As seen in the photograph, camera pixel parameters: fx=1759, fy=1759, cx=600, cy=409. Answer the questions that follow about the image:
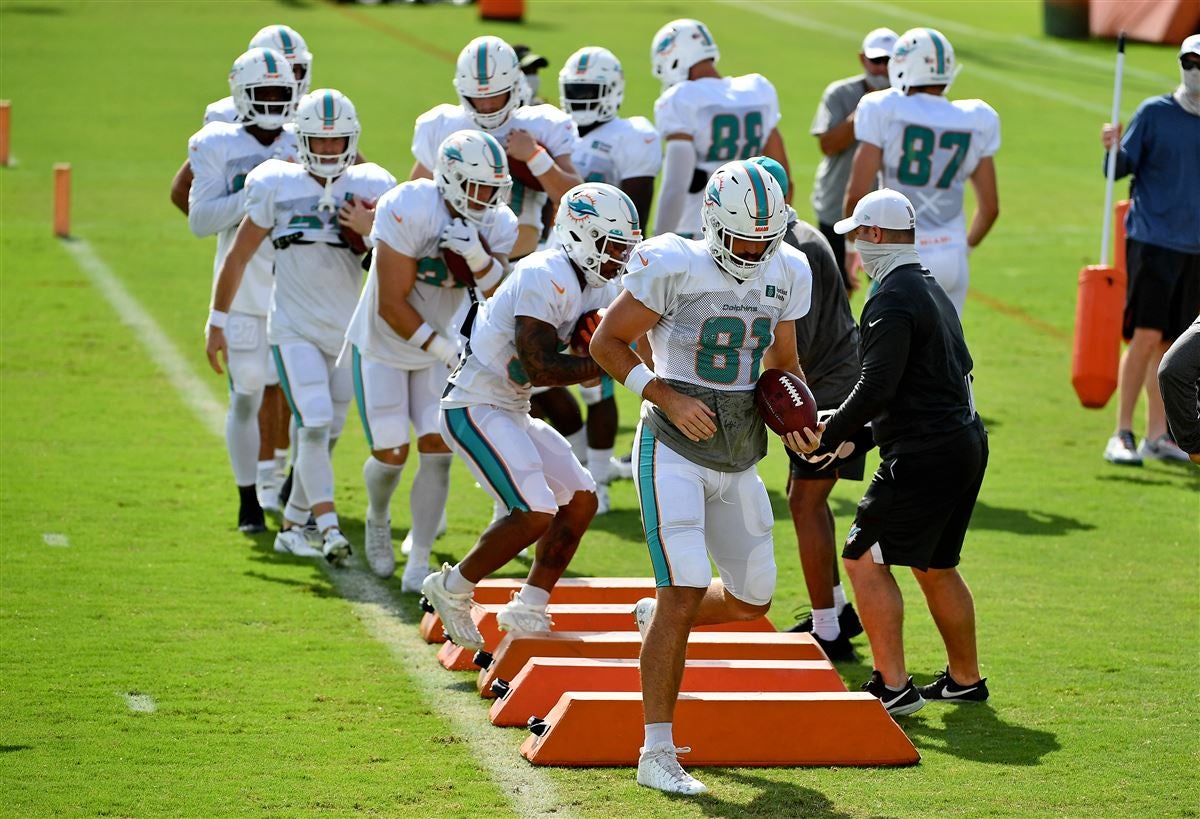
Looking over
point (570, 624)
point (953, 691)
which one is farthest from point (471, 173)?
point (953, 691)

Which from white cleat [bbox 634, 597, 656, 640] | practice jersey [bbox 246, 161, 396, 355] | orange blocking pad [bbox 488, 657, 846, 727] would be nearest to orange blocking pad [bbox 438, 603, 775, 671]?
orange blocking pad [bbox 488, 657, 846, 727]

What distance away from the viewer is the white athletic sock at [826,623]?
6.87 meters

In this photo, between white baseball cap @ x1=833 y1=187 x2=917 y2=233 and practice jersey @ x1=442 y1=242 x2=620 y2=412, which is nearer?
white baseball cap @ x1=833 y1=187 x2=917 y2=233

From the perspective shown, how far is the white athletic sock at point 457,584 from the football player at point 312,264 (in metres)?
1.38

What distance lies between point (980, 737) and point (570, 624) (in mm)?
1608

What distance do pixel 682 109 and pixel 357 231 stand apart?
7.80 feet

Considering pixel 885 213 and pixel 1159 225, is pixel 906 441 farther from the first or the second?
pixel 1159 225

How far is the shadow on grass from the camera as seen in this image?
5.73 metres

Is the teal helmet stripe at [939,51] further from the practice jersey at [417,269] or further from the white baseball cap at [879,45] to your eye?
the practice jersey at [417,269]

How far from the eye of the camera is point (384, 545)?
7730mm

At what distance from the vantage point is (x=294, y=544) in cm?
804

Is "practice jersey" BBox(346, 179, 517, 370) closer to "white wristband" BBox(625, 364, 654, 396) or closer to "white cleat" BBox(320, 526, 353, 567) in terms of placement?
"white cleat" BBox(320, 526, 353, 567)

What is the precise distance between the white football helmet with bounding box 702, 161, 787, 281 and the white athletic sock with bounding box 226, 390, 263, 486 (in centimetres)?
362

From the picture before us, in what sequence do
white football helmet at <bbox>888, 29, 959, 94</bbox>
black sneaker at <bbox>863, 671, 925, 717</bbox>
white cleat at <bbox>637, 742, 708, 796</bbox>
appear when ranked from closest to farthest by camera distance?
white cleat at <bbox>637, 742, 708, 796</bbox> → black sneaker at <bbox>863, 671, 925, 717</bbox> → white football helmet at <bbox>888, 29, 959, 94</bbox>
